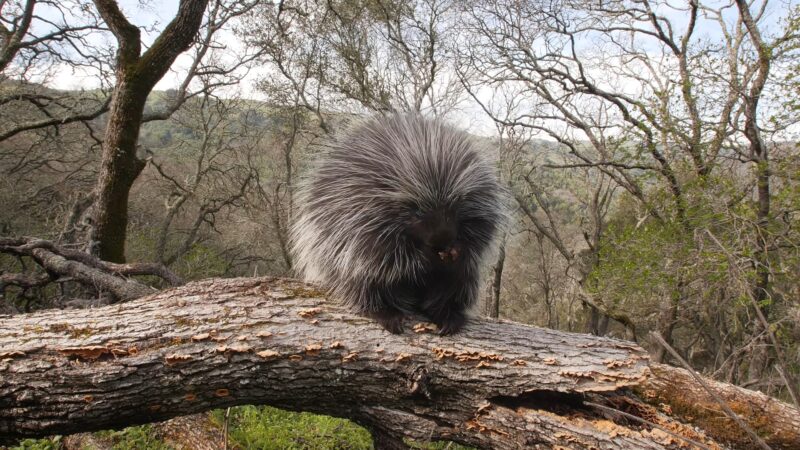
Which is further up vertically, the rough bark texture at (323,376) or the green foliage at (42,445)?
the rough bark texture at (323,376)

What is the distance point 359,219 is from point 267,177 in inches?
752

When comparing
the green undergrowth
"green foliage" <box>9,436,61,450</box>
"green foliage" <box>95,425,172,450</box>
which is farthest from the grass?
"green foliage" <box>9,436,61,450</box>

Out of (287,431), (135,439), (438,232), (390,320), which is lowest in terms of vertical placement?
(287,431)

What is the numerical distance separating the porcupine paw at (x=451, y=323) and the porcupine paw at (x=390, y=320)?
0.31m

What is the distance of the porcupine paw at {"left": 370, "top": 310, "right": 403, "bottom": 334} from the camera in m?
3.17

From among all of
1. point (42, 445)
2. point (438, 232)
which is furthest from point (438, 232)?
point (42, 445)

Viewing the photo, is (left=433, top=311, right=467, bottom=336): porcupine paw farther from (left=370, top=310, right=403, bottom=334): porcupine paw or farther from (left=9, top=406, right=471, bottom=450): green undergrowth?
(left=9, top=406, right=471, bottom=450): green undergrowth

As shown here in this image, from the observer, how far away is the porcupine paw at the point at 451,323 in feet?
10.7

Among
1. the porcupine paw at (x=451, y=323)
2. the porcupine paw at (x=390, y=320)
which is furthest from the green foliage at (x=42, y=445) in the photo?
the porcupine paw at (x=451, y=323)

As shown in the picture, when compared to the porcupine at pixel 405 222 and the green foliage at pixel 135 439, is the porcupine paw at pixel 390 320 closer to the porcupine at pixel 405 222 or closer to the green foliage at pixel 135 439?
the porcupine at pixel 405 222

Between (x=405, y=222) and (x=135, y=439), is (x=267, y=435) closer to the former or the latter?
(x=135, y=439)

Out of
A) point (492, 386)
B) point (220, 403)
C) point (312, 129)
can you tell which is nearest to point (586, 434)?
point (492, 386)

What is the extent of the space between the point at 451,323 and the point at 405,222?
85 cm

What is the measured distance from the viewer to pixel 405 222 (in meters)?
3.38
